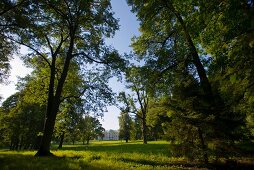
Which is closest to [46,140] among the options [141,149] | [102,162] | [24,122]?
[102,162]

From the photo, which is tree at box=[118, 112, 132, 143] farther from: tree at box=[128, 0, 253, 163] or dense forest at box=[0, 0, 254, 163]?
tree at box=[128, 0, 253, 163]

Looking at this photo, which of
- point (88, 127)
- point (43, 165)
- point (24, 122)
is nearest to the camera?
point (43, 165)

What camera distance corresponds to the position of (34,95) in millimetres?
26062

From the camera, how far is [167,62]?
766 inches

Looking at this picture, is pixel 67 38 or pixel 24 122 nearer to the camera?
pixel 67 38

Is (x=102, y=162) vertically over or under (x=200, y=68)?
under

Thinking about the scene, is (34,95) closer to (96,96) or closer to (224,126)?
(96,96)

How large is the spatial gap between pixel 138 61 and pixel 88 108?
251 inches

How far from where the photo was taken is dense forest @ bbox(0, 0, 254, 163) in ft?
32.8

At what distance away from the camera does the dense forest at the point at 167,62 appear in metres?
9.99

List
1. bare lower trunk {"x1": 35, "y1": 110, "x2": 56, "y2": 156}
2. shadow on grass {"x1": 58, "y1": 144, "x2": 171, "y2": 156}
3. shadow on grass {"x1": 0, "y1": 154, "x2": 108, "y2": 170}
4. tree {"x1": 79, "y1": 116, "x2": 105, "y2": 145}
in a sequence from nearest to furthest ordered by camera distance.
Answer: shadow on grass {"x1": 0, "y1": 154, "x2": 108, "y2": 170}, bare lower trunk {"x1": 35, "y1": 110, "x2": 56, "y2": 156}, shadow on grass {"x1": 58, "y1": 144, "x2": 171, "y2": 156}, tree {"x1": 79, "y1": 116, "x2": 105, "y2": 145}

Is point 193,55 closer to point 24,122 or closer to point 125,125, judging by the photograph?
point 24,122

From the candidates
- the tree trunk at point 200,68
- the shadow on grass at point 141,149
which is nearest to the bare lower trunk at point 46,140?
the shadow on grass at point 141,149

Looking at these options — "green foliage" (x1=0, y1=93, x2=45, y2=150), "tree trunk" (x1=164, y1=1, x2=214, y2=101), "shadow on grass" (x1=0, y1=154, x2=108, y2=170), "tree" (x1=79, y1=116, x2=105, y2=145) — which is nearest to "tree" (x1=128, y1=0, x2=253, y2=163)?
"tree trunk" (x1=164, y1=1, x2=214, y2=101)
